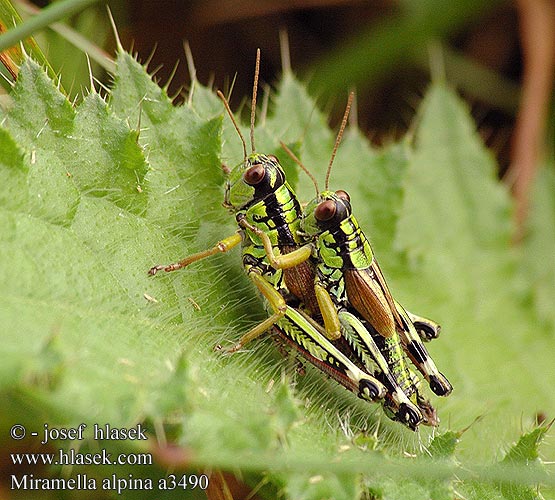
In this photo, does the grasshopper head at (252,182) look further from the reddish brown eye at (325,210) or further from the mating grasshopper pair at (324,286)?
the reddish brown eye at (325,210)

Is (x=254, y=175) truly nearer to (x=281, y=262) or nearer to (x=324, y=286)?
(x=281, y=262)

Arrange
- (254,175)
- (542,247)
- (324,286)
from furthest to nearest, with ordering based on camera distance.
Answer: (542,247) → (324,286) → (254,175)

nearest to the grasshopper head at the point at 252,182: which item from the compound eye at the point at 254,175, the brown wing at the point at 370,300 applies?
the compound eye at the point at 254,175

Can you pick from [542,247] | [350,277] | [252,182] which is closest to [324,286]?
[350,277]

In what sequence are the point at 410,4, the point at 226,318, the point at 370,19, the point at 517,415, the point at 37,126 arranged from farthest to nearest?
1. the point at 370,19
2. the point at 410,4
3. the point at 517,415
4. the point at 226,318
5. the point at 37,126

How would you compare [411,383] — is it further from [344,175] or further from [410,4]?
[410,4]

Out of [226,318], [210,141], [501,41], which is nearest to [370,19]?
[501,41]

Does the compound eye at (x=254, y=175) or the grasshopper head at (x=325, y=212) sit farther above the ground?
the compound eye at (x=254, y=175)

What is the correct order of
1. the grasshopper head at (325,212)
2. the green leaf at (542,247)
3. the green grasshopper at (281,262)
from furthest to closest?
the green leaf at (542,247) < the grasshopper head at (325,212) < the green grasshopper at (281,262)
